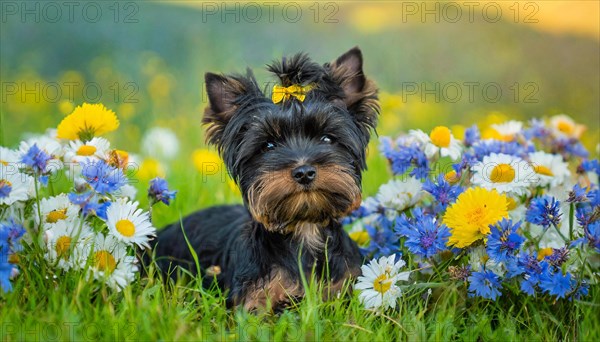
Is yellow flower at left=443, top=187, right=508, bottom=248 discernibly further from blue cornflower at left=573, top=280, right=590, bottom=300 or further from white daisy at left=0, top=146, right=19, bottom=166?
white daisy at left=0, top=146, right=19, bottom=166

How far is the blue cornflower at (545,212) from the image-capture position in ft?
12.9

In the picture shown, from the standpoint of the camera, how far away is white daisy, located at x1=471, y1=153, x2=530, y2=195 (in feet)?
13.8

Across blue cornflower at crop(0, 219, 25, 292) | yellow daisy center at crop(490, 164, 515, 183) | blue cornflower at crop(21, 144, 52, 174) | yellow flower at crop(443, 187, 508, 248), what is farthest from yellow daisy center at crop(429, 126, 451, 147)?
blue cornflower at crop(0, 219, 25, 292)

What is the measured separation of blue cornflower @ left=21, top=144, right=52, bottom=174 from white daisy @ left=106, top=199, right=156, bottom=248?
473 mm

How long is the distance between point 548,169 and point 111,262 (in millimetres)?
2882

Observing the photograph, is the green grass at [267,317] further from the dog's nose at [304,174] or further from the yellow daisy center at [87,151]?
the yellow daisy center at [87,151]

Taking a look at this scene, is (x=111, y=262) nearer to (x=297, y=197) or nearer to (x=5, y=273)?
(x=5, y=273)

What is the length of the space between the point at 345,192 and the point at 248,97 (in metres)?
0.90

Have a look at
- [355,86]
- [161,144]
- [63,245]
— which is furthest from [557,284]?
[161,144]

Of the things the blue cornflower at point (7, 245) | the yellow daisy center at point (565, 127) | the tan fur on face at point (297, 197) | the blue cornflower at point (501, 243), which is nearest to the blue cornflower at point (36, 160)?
the blue cornflower at point (7, 245)

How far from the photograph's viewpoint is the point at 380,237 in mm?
4871

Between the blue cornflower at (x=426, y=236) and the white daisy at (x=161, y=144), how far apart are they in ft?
14.8

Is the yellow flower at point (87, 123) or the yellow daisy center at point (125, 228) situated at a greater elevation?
the yellow flower at point (87, 123)

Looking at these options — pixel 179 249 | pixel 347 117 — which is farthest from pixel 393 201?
pixel 179 249
